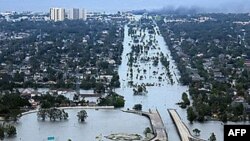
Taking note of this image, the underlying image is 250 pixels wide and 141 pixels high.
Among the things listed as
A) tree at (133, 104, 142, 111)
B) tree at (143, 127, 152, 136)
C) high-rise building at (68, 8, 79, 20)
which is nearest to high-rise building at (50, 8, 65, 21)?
high-rise building at (68, 8, 79, 20)

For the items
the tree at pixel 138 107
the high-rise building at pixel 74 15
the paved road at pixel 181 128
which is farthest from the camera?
the high-rise building at pixel 74 15

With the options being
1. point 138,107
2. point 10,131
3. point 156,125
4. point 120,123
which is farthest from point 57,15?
point 10,131

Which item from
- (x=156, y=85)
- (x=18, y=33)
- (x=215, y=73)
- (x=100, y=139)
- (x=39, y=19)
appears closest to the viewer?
(x=100, y=139)

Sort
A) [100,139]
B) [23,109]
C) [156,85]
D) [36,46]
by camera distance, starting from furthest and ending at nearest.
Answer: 1. [36,46]
2. [156,85]
3. [23,109]
4. [100,139]

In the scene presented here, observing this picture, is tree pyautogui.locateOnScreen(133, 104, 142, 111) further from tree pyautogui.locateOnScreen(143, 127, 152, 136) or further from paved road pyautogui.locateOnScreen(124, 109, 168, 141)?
tree pyautogui.locateOnScreen(143, 127, 152, 136)

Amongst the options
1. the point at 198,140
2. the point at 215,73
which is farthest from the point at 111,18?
the point at 198,140

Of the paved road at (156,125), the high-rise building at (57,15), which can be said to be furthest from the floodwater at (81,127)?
the high-rise building at (57,15)

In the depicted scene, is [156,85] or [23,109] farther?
[156,85]

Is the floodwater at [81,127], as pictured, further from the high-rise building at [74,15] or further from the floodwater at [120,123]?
the high-rise building at [74,15]

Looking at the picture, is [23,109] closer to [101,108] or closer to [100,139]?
[101,108]

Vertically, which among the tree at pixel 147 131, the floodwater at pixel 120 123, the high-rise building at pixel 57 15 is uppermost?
the high-rise building at pixel 57 15
